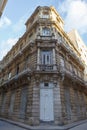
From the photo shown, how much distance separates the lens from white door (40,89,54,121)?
11680mm

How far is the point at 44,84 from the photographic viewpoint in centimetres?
1298

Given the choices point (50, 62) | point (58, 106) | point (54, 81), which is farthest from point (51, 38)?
point (58, 106)

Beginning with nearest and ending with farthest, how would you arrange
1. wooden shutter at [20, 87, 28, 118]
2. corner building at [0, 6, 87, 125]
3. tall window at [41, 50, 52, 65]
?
1. corner building at [0, 6, 87, 125]
2. wooden shutter at [20, 87, 28, 118]
3. tall window at [41, 50, 52, 65]

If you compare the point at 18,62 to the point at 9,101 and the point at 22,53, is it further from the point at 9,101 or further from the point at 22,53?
the point at 9,101

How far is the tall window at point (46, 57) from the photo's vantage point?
14.4 m

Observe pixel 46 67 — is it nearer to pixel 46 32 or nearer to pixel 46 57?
pixel 46 57

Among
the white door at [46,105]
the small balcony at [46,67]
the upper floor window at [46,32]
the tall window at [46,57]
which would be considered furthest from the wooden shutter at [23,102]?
the upper floor window at [46,32]

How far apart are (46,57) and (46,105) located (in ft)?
17.2

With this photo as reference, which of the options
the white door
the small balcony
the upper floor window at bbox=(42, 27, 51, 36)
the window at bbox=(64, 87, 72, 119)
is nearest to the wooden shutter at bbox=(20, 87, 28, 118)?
the white door

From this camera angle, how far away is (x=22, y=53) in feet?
55.9

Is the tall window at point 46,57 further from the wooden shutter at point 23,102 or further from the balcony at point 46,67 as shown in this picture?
the wooden shutter at point 23,102

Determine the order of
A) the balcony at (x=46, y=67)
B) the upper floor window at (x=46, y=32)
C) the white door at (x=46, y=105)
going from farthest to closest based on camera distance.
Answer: the upper floor window at (x=46, y=32) < the balcony at (x=46, y=67) < the white door at (x=46, y=105)

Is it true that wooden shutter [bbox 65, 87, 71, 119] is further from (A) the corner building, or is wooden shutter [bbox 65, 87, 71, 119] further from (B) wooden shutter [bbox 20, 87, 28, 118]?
(B) wooden shutter [bbox 20, 87, 28, 118]

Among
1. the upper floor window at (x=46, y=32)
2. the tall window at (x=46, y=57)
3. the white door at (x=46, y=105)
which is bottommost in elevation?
the white door at (x=46, y=105)
